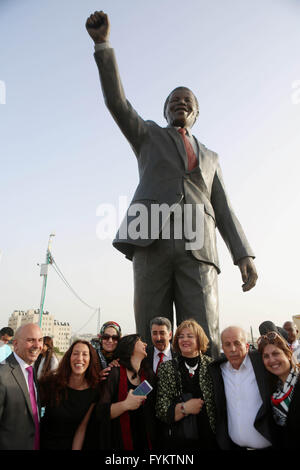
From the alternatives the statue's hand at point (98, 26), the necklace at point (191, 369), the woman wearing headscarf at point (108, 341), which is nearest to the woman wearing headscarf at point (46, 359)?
the woman wearing headscarf at point (108, 341)

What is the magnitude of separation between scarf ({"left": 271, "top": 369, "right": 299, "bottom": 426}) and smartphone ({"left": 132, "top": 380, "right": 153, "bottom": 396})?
0.92 m

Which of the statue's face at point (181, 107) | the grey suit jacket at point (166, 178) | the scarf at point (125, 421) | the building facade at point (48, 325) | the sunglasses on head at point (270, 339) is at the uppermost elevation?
the building facade at point (48, 325)

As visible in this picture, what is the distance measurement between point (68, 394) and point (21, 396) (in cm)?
39

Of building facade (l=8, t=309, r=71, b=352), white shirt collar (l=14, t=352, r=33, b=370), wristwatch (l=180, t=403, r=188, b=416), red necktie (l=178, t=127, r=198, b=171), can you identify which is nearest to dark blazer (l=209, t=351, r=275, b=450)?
wristwatch (l=180, t=403, r=188, b=416)

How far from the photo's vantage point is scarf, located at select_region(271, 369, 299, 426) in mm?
2413

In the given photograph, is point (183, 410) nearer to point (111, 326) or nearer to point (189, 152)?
point (111, 326)

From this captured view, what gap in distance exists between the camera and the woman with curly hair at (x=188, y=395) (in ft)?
8.35

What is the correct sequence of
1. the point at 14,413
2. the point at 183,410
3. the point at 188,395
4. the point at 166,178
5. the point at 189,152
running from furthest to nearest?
the point at 189,152
the point at 166,178
the point at 188,395
the point at 183,410
the point at 14,413

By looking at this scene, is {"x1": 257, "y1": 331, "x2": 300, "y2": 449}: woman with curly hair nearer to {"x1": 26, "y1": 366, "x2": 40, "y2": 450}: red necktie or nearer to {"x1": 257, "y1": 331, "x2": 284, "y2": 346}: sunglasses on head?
{"x1": 257, "y1": 331, "x2": 284, "y2": 346}: sunglasses on head

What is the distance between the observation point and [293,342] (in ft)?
21.0

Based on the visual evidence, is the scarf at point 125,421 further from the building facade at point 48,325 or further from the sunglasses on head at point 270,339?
the building facade at point 48,325

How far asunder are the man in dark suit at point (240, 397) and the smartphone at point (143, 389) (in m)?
0.53

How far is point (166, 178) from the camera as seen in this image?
4074 mm

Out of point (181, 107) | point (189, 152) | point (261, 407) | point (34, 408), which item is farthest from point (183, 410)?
point (181, 107)
